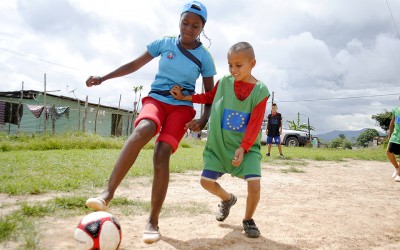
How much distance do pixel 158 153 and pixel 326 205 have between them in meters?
2.47

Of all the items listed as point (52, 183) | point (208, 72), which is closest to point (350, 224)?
point (208, 72)

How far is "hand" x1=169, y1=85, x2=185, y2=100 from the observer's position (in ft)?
9.92

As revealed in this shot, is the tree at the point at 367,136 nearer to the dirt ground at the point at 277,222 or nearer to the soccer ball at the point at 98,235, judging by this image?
the dirt ground at the point at 277,222

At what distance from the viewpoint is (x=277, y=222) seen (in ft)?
11.0

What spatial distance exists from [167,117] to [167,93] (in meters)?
0.21

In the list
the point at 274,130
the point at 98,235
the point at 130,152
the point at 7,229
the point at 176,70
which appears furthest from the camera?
the point at 274,130

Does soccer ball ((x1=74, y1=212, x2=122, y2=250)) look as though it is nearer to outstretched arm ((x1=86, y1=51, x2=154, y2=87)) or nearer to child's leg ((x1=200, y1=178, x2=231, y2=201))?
child's leg ((x1=200, y1=178, x2=231, y2=201))

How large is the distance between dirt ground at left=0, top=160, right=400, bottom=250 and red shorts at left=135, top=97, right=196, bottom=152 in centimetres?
77

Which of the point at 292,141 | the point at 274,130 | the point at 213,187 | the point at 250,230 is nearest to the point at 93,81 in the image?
the point at 213,187

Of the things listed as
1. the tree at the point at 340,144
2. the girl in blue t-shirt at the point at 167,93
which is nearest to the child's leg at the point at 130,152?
the girl in blue t-shirt at the point at 167,93

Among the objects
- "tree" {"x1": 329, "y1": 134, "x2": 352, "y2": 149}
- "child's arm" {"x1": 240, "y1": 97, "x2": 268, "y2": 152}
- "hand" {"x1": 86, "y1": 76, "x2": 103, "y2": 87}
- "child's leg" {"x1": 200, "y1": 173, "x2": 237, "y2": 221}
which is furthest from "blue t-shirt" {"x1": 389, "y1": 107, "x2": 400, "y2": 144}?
"tree" {"x1": 329, "y1": 134, "x2": 352, "y2": 149}

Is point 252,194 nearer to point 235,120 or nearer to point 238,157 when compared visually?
point 238,157

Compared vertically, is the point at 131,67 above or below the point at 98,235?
above

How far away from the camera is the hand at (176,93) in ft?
9.92
